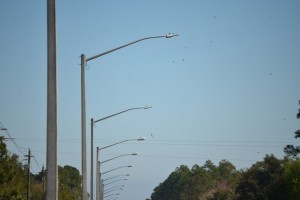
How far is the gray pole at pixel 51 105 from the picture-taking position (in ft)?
44.9

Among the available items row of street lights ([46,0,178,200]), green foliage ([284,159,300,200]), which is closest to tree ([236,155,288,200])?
green foliage ([284,159,300,200])

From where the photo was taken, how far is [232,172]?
634 ft

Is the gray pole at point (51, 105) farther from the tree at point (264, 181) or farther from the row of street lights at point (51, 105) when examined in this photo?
the tree at point (264, 181)

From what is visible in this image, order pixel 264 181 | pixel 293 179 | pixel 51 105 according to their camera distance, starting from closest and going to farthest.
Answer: pixel 51 105, pixel 293 179, pixel 264 181

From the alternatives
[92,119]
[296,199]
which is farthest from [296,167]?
[92,119]

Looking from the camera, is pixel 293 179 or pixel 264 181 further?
pixel 264 181

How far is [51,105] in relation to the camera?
549 inches

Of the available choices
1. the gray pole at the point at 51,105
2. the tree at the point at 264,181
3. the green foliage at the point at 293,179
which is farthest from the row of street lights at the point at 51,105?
the tree at the point at 264,181

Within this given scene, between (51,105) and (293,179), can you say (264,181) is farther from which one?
(51,105)

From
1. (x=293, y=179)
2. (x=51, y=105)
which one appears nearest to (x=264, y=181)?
(x=293, y=179)

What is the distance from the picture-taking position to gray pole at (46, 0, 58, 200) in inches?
539

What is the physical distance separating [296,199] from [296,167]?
3421 millimetres

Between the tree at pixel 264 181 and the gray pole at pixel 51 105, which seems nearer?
the gray pole at pixel 51 105

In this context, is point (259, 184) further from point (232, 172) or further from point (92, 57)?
point (232, 172)
